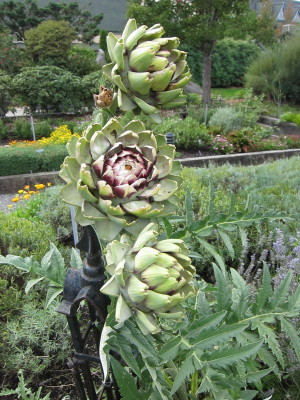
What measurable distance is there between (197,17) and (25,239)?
8.45 m

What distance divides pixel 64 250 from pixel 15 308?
58 centimetres

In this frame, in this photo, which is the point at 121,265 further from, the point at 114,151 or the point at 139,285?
the point at 114,151

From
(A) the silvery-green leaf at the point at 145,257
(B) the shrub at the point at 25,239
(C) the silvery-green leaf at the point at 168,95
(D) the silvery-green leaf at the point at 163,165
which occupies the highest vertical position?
(C) the silvery-green leaf at the point at 168,95

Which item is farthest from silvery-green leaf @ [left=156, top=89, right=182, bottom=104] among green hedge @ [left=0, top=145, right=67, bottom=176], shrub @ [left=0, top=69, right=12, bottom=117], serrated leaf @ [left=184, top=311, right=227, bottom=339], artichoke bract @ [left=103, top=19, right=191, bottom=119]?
shrub @ [left=0, top=69, right=12, bottom=117]

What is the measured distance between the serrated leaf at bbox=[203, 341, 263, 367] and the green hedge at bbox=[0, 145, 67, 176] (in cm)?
467

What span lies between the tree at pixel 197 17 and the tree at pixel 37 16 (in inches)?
267

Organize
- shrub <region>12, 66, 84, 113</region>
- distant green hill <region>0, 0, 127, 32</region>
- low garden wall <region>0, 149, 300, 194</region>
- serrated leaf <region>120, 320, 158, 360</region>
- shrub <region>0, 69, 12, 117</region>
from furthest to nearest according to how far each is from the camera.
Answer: distant green hill <region>0, 0, 127, 32</region>, shrub <region>12, 66, 84, 113</region>, shrub <region>0, 69, 12, 117</region>, low garden wall <region>0, 149, 300, 194</region>, serrated leaf <region>120, 320, 158, 360</region>

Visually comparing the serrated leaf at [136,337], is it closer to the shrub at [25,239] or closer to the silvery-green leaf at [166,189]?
the silvery-green leaf at [166,189]

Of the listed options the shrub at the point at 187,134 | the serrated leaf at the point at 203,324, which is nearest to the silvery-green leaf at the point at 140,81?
the serrated leaf at the point at 203,324

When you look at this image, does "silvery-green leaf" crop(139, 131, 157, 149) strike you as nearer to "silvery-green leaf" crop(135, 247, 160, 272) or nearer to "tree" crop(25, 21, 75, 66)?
"silvery-green leaf" crop(135, 247, 160, 272)

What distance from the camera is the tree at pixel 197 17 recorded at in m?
9.43

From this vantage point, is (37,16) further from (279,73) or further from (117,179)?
(117,179)

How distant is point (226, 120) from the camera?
759 cm

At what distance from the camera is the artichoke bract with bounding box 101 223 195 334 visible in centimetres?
61
